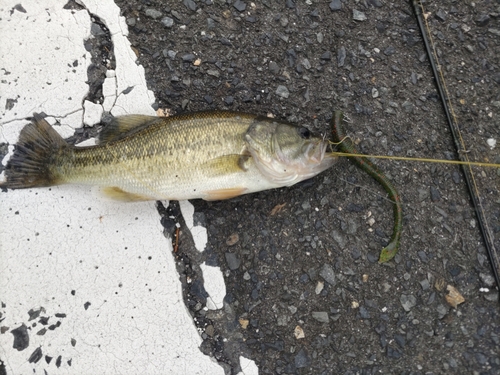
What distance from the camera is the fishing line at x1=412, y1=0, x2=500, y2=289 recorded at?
11.5ft

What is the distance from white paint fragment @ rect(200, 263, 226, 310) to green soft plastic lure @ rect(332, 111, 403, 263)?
1425mm

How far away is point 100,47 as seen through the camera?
3727 millimetres

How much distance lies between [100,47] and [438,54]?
10.6 feet

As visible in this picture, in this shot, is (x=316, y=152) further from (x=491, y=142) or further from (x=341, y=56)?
(x=491, y=142)

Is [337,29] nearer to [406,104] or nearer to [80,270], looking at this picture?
[406,104]

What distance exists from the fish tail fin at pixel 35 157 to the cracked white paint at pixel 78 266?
0.40 feet

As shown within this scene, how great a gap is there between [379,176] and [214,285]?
5.74 feet

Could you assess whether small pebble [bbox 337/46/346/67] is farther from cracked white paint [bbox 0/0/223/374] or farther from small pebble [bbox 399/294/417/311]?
small pebble [bbox 399/294/417/311]

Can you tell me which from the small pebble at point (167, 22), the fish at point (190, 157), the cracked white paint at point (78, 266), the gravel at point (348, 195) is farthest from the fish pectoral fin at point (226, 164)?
the small pebble at point (167, 22)

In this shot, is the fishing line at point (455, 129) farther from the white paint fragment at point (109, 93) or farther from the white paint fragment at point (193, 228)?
the white paint fragment at point (109, 93)

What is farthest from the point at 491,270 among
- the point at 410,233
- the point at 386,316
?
the point at 386,316

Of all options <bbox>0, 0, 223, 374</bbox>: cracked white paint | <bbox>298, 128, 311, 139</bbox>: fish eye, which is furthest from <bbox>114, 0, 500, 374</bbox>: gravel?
<bbox>298, 128, 311, 139</bbox>: fish eye

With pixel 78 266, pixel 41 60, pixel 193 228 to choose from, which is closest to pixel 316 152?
pixel 193 228

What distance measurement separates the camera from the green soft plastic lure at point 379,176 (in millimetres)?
3494
